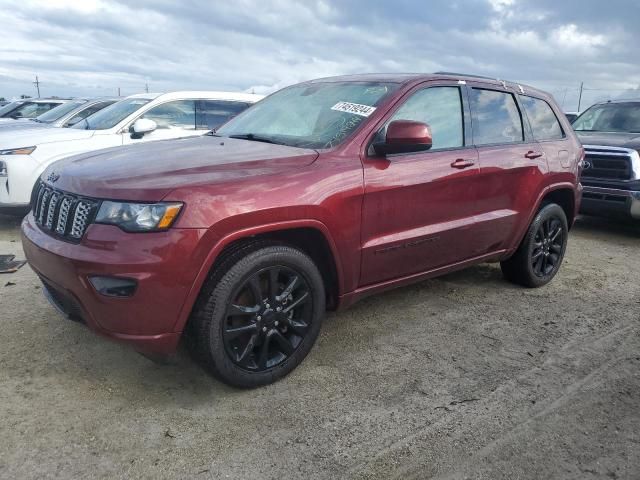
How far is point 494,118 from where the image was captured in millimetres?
4188

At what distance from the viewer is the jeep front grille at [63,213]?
264cm

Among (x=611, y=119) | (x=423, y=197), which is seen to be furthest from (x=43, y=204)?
(x=611, y=119)

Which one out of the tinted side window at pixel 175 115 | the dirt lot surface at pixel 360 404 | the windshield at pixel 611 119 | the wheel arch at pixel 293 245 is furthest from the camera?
the windshield at pixel 611 119

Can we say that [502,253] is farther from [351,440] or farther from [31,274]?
[31,274]

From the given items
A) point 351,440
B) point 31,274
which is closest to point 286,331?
point 351,440

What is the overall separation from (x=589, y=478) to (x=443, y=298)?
7.17 feet

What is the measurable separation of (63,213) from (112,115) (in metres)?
5.01

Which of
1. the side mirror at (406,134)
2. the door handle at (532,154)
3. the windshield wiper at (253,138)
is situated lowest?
the door handle at (532,154)

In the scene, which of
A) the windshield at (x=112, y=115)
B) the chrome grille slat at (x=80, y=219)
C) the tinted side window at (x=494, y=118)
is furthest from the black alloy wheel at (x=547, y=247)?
the windshield at (x=112, y=115)

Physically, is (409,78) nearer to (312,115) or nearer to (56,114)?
(312,115)

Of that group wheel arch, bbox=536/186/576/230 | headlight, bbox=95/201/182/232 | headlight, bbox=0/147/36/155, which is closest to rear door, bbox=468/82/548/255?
wheel arch, bbox=536/186/576/230

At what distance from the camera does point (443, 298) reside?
14.6 ft

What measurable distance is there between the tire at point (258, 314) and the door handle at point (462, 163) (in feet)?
4.31

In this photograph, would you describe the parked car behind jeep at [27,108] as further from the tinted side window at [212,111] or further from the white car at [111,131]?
the tinted side window at [212,111]
